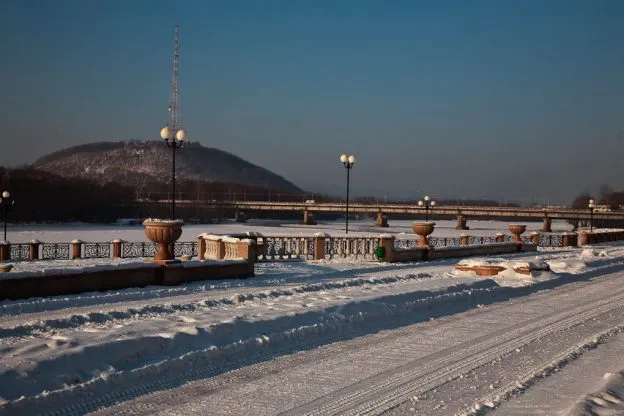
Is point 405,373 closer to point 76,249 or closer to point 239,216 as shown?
point 76,249

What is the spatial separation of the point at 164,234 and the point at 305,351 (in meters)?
9.58

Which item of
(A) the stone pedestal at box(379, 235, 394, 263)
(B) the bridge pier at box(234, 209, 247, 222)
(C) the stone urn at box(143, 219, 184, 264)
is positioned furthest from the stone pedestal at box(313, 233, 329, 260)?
(B) the bridge pier at box(234, 209, 247, 222)

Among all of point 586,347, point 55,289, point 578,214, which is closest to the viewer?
point 586,347

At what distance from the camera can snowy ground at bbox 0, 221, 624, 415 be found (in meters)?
7.03

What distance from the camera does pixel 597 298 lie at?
16391 millimetres

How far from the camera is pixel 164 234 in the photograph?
1816 centimetres

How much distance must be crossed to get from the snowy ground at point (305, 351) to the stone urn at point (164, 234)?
1813 millimetres

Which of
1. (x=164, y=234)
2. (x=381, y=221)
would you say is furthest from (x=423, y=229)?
(x=381, y=221)

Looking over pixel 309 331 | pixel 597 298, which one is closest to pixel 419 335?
pixel 309 331

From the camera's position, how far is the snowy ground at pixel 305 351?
7027mm

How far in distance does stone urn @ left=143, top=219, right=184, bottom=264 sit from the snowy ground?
181 centimetres

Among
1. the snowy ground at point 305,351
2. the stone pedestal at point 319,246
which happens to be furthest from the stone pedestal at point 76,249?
the snowy ground at point 305,351

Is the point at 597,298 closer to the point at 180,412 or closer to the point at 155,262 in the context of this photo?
the point at 155,262

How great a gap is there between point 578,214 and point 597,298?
9197 centimetres
